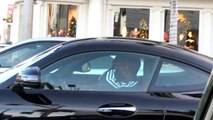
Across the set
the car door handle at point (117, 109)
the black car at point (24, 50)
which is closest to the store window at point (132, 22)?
the black car at point (24, 50)

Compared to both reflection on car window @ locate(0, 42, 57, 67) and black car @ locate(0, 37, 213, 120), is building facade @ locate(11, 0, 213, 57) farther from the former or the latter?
black car @ locate(0, 37, 213, 120)

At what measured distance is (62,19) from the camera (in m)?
→ 20.3

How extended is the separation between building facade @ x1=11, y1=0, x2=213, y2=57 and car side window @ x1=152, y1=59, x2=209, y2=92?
15040mm

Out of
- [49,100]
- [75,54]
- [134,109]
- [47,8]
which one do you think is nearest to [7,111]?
[49,100]

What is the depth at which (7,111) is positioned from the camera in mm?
3926

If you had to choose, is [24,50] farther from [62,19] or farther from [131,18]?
[62,19]

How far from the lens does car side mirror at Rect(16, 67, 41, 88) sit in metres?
3.89

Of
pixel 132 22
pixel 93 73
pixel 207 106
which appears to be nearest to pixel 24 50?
pixel 93 73

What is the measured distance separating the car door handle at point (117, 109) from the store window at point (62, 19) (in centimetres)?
1611

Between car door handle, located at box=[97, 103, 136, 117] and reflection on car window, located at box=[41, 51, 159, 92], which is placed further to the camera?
reflection on car window, located at box=[41, 51, 159, 92]

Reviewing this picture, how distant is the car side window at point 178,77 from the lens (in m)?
4.01

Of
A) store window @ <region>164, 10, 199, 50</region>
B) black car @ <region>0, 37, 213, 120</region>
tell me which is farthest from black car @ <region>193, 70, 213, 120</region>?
store window @ <region>164, 10, 199, 50</region>

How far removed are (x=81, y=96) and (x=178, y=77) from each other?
80 centimetres

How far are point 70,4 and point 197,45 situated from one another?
5.22m
